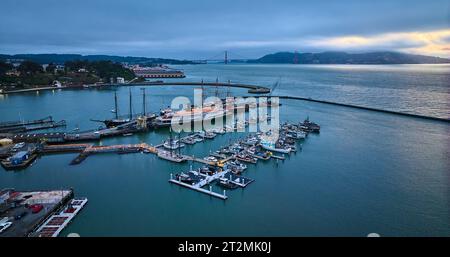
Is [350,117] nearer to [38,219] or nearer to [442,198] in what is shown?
[442,198]

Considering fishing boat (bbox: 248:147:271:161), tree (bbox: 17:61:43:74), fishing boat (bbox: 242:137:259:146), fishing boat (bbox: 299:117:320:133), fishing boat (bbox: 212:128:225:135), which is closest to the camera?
fishing boat (bbox: 248:147:271:161)

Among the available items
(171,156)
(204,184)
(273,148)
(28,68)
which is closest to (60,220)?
(204,184)

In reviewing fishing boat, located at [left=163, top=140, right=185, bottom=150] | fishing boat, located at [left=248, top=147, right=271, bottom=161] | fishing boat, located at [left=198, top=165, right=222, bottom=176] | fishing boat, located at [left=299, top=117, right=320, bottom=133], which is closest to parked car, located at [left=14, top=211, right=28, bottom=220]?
fishing boat, located at [left=198, top=165, right=222, bottom=176]

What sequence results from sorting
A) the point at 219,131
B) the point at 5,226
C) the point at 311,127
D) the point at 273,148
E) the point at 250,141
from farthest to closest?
the point at 311,127 → the point at 219,131 → the point at 250,141 → the point at 273,148 → the point at 5,226

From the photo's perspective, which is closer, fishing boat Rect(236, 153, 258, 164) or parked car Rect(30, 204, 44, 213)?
parked car Rect(30, 204, 44, 213)

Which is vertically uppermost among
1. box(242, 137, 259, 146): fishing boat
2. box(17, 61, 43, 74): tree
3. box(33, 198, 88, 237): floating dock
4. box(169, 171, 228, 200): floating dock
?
box(17, 61, 43, 74): tree

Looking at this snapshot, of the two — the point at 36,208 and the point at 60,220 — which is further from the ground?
the point at 36,208

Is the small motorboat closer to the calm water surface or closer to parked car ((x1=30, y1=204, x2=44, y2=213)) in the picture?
the calm water surface

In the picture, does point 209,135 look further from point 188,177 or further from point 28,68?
point 28,68

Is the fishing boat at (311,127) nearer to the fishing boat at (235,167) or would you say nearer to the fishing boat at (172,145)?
the fishing boat at (235,167)
